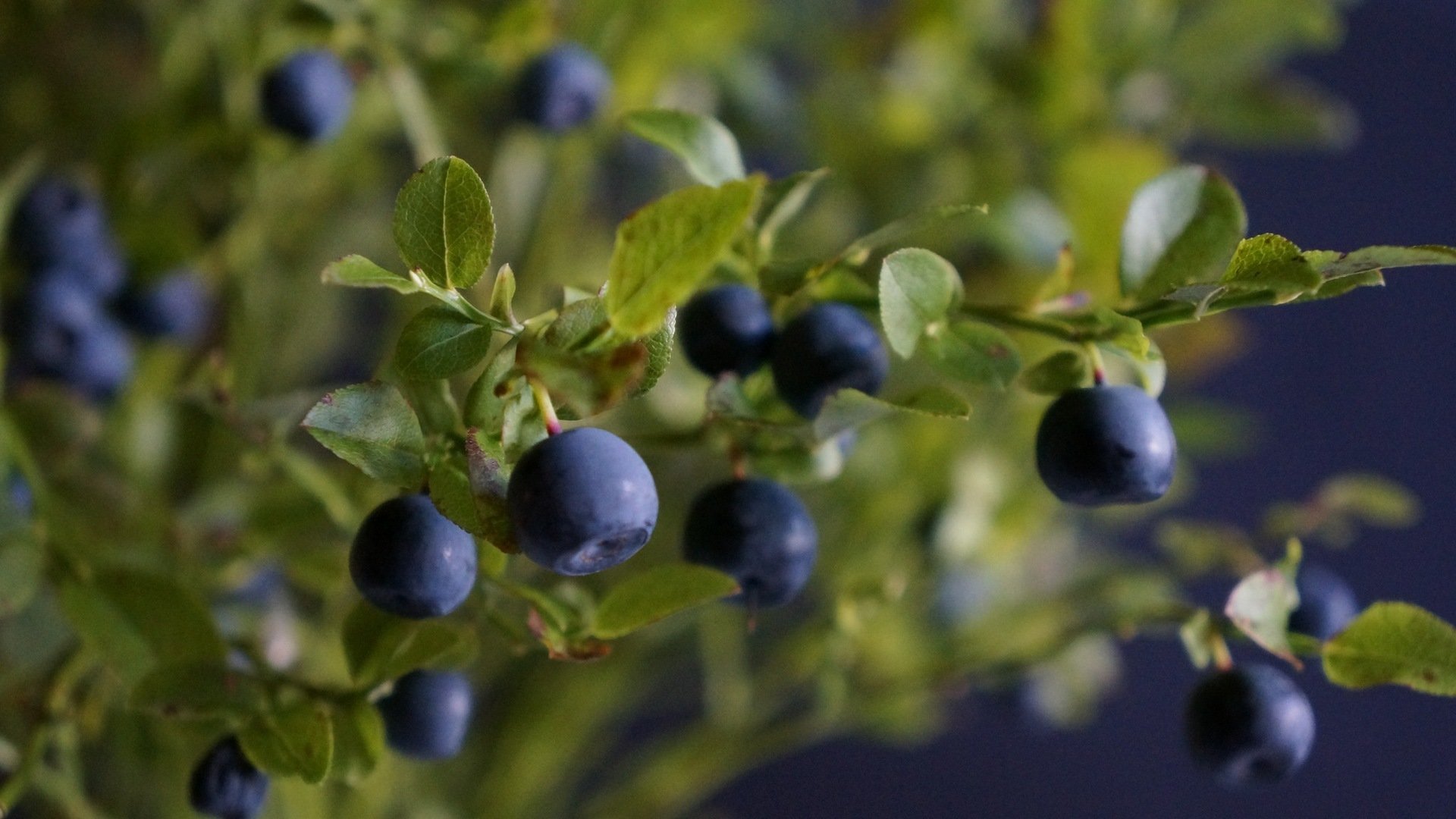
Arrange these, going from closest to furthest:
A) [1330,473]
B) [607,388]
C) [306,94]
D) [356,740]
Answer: [607,388] → [356,740] → [306,94] → [1330,473]

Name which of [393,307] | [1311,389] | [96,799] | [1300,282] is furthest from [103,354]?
[1311,389]

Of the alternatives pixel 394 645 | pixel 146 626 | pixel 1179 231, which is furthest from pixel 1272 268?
pixel 146 626

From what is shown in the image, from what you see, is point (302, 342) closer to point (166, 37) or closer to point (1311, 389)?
point (166, 37)

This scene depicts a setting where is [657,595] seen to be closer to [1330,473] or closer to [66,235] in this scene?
[66,235]

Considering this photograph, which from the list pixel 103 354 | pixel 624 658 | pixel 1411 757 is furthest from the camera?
pixel 1411 757

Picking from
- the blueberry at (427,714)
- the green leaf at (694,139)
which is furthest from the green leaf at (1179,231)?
the blueberry at (427,714)

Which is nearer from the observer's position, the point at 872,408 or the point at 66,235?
the point at 872,408
